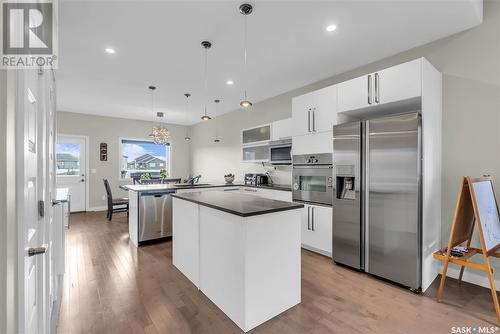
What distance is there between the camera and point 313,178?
11.8 ft

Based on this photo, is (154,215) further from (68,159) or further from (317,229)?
(68,159)

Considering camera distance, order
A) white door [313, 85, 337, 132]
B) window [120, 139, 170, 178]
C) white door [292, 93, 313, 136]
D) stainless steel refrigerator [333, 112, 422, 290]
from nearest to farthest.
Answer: stainless steel refrigerator [333, 112, 422, 290], white door [313, 85, 337, 132], white door [292, 93, 313, 136], window [120, 139, 170, 178]

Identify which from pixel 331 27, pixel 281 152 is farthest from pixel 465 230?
pixel 281 152

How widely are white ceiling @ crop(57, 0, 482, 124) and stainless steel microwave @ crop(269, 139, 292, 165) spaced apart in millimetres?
1120

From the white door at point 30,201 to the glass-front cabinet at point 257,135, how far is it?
143 inches

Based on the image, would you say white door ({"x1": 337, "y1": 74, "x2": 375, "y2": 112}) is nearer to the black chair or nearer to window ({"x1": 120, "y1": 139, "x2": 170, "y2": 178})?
the black chair

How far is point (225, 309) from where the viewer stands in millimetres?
2070

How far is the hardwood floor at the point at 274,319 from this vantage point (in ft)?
6.34

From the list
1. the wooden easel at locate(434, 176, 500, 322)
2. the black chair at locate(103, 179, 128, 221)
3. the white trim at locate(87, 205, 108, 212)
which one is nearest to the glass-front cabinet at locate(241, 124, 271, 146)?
the wooden easel at locate(434, 176, 500, 322)

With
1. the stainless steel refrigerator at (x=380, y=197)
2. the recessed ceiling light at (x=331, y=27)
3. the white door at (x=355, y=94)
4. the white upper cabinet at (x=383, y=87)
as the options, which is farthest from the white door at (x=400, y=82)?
the recessed ceiling light at (x=331, y=27)

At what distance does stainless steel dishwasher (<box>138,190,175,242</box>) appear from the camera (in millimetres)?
3939

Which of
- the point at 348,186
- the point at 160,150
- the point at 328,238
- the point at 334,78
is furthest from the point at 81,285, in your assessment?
the point at 160,150

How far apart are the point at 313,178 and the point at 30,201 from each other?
3.17 meters

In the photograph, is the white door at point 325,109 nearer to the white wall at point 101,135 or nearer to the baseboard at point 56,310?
the baseboard at point 56,310
